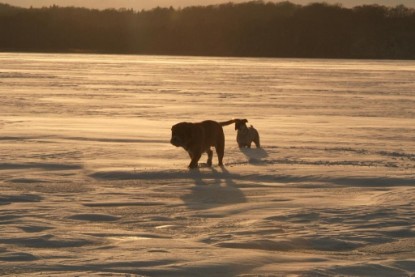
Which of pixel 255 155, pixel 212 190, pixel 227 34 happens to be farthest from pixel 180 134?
pixel 227 34

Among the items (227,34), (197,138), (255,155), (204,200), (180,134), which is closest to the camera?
A: (204,200)

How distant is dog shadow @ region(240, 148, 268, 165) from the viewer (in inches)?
438

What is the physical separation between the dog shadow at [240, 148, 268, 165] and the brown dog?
43cm

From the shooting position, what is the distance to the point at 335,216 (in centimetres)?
740

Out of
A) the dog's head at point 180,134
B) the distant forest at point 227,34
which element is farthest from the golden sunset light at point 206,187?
the distant forest at point 227,34

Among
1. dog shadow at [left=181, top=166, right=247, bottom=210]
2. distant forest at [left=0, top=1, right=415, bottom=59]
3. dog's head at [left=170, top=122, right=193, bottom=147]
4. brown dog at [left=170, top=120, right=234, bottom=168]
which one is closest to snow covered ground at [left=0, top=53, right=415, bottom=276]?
dog shadow at [left=181, top=166, right=247, bottom=210]

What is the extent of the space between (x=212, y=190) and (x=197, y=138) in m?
1.70

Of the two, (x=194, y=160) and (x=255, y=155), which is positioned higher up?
(x=194, y=160)

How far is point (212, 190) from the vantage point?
8984 millimetres

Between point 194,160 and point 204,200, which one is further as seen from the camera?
point 194,160

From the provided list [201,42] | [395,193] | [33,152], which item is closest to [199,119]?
[33,152]

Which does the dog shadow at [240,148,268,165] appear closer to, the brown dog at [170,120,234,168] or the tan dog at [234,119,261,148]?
the tan dog at [234,119,261,148]

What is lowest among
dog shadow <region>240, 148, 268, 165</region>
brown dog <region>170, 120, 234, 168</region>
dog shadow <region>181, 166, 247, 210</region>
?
dog shadow <region>240, 148, 268, 165</region>

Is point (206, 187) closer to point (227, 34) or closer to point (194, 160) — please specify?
point (194, 160)
